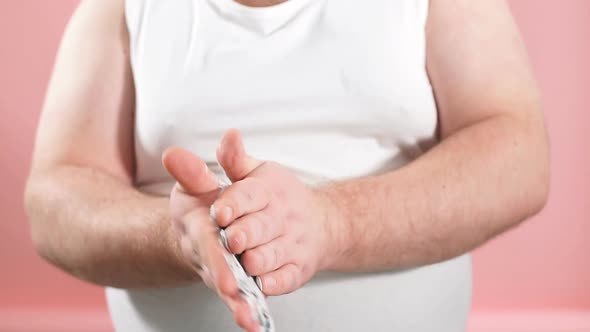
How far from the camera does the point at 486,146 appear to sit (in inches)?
38.8

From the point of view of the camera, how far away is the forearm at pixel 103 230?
0.94 metres

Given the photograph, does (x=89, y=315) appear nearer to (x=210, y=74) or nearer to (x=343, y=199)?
(x=210, y=74)

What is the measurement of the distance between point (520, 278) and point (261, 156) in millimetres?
666

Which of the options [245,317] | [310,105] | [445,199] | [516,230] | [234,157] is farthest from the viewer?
[516,230]

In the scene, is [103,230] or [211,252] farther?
[103,230]

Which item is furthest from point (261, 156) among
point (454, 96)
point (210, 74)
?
point (454, 96)

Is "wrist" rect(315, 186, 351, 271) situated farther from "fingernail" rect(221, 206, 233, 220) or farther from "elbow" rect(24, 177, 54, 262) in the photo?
"elbow" rect(24, 177, 54, 262)

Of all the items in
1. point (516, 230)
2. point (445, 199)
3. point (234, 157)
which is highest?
point (234, 157)

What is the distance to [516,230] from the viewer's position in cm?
153

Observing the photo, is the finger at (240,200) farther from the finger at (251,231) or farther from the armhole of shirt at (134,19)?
the armhole of shirt at (134,19)

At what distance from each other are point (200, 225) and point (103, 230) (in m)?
0.28

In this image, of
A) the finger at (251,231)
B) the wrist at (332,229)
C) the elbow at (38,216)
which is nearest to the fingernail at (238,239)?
the finger at (251,231)

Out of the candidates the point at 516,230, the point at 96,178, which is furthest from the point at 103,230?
the point at 516,230

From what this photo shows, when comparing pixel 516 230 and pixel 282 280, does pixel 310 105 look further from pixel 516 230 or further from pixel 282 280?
pixel 516 230
